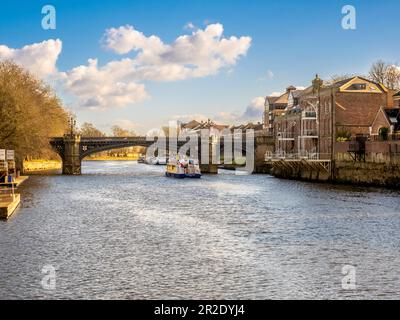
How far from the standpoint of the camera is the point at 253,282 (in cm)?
2436

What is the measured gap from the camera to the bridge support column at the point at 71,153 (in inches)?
4559

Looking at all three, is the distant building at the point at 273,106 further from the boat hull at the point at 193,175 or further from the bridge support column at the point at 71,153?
the bridge support column at the point at 71,153

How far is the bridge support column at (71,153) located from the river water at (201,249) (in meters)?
60.1

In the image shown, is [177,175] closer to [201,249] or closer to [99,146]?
[99,146]

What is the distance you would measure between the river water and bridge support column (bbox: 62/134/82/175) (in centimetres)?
6008

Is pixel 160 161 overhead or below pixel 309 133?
below

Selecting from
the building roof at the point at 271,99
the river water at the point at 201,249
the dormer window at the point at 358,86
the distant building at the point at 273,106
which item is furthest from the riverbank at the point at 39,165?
the river water at the point at 201,249

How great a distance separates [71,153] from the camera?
11681cm

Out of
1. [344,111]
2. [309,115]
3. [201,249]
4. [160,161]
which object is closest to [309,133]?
[309,115]

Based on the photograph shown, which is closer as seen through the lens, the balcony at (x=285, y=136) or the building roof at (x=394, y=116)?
the building roof at (x=394, y=116)

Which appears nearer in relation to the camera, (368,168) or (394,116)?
(368,168)

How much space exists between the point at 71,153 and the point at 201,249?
8854 centimetres
